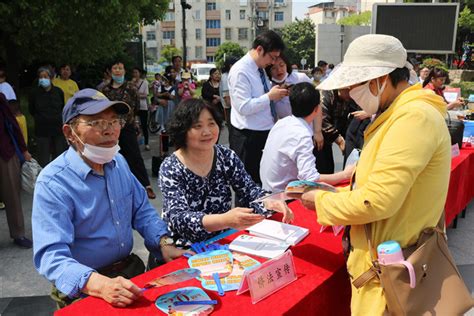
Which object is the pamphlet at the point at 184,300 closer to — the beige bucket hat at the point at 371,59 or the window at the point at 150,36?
the beige bucket hat at the point at 371,59

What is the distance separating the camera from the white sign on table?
4.86 feet

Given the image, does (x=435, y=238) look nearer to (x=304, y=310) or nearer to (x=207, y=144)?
(x=304, y=310)

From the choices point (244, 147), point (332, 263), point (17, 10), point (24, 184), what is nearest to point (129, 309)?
point (332, 263)

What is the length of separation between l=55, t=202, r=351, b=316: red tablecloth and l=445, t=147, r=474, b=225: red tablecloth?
6.85 feet

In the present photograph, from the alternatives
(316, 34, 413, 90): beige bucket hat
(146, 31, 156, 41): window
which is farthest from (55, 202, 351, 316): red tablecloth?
(146, 31, 156, 41): window

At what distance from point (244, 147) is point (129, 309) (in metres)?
2.37

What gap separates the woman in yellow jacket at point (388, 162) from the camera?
1358mm

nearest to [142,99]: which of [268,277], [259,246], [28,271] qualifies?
[28,271]

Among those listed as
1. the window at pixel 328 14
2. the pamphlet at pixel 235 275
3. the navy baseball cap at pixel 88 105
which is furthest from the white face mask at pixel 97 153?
the window at pixel 328 14

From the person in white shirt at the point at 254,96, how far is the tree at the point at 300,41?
54065 millimetres

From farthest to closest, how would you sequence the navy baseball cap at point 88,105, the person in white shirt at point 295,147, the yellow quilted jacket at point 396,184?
the person in white shirt at point 295,147 < the navy baseball cap at point 88,105 < the yellow quilted jacket at point 396,184

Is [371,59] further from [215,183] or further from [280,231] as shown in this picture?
[215,183]

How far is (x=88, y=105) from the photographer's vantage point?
181 centimetres

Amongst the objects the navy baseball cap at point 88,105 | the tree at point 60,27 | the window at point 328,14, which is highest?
the window at point 328,14
